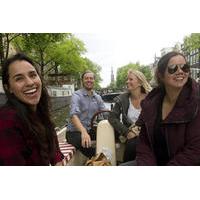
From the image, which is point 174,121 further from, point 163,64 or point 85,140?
point 85,140

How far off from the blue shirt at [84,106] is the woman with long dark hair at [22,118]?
50 cm

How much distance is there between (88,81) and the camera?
1528 mm

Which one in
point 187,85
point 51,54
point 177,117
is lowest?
point 177,117

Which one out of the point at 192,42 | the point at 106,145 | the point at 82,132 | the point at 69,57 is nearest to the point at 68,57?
the point at 69,57

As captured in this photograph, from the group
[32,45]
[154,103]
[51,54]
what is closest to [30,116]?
[154,103]

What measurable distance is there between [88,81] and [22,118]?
2.15ft

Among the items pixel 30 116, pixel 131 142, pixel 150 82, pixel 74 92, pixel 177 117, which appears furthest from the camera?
pixel 74 92

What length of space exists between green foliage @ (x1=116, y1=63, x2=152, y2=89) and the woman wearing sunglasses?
0.20m

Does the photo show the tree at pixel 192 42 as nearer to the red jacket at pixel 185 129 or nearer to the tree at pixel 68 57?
the red jacket at pixel 185 129

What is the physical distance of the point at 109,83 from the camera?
57.9 inches

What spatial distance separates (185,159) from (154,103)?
0.77ft

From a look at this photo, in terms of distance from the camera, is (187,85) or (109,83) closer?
(187,85)

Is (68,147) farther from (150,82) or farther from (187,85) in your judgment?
(187,85)

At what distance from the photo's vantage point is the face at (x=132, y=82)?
4.66ft
